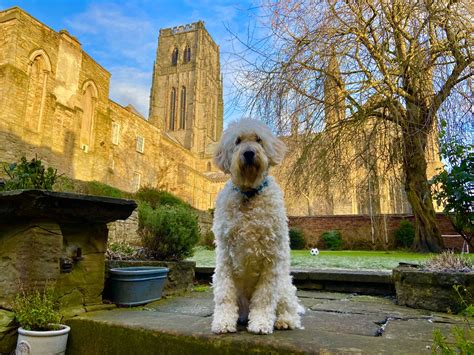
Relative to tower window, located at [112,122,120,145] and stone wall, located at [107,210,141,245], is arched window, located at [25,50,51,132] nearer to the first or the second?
tower window, located at [112,122,120,145]

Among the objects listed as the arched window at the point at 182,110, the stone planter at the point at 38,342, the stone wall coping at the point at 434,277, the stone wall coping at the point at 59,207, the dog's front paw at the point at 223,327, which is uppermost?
the arched window at the point at 182,110

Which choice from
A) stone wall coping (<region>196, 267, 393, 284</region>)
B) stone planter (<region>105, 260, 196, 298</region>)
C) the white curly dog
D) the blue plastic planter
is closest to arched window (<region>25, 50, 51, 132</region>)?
stone planter (<region>105, 260, 196, 298</region>)

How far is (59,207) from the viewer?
2559 mm

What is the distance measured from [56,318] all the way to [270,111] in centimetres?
401

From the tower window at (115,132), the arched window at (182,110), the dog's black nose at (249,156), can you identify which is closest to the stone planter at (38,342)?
the dog's black nose at (249,156)

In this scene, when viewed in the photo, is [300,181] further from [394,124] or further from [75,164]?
[75,164]

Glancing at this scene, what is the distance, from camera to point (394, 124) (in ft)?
20.6

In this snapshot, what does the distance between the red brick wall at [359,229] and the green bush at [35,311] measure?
14.0 m

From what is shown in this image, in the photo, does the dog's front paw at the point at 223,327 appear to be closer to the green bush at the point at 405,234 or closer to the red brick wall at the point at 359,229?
the red brick wall at the point at 359,229

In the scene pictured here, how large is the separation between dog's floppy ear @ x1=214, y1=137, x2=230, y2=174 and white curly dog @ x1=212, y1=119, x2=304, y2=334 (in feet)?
0.06

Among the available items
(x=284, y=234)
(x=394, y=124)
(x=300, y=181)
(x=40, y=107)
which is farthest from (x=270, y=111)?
(x=40, y=107)

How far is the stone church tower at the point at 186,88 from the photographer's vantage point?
174 ft

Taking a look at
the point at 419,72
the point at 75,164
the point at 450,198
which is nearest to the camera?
the point at 450,198

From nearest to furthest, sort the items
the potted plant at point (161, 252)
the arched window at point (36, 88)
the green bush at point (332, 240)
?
the potted plant at point (161, 252) → the arched window at point (36, 88) → the green bush at point (332, 240)
